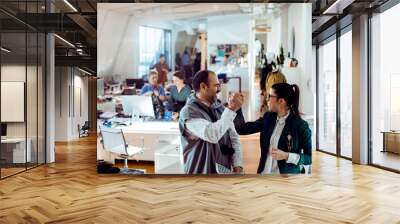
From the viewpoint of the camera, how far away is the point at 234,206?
4.38 meters

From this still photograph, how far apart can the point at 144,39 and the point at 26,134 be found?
9.47ft

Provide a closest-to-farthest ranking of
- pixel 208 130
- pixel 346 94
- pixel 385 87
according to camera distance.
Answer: pixel 208 130
pixel 385 87
pixel 346 94

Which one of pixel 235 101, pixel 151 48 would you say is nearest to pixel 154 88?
pixel 151 48

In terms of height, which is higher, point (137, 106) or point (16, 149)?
point (137, 106)

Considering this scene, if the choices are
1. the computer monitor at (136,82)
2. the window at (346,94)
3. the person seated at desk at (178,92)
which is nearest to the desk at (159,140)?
the person seated at desk at (178,92)

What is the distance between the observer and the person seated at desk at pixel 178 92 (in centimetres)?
611

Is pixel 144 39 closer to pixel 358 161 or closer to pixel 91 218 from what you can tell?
pixel 91 218

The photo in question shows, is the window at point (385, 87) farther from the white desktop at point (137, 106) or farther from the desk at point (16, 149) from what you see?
the desk at point (16, 149)

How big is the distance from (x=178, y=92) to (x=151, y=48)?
2.69 ft

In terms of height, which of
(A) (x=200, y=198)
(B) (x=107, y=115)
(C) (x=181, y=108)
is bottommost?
(A) (x=200, y=198)

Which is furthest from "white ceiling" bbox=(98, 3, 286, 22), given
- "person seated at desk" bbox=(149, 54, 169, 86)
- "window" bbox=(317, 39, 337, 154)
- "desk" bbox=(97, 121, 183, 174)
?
"window" bbox=(317, 39, 337, 154)

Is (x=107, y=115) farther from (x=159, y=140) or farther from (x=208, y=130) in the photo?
(x=208, y=130)

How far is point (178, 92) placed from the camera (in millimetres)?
6129

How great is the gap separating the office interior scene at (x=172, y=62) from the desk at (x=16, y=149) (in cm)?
155
